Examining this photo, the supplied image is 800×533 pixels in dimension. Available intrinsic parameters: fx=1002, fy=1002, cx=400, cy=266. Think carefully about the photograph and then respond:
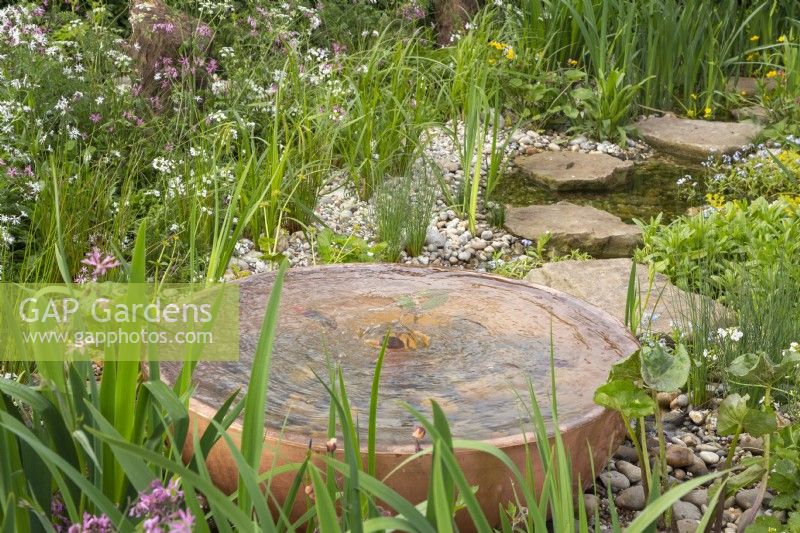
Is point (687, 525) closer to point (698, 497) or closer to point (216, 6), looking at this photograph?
point (698, 497)

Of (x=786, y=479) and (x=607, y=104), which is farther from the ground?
(x=607, y=104)

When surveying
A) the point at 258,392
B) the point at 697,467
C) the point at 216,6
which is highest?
the point at 216,6

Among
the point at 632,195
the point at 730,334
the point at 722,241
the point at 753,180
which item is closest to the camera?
the point at 730,334

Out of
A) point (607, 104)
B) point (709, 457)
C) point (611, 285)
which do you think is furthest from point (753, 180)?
point (709, 457)

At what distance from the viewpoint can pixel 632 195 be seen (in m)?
5.05

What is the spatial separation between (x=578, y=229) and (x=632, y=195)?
31.9 inches

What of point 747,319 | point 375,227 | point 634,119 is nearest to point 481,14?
point 634,119

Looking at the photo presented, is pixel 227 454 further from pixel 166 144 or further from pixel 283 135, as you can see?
pixel 283 135

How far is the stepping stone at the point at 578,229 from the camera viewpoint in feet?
14.3

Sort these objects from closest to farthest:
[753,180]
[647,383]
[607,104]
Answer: [647,383]
[753,180]
[607,104]

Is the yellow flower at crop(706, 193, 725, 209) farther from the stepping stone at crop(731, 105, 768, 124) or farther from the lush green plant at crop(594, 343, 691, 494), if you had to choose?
the lush green plant at crop(594, 343, 691, 494)

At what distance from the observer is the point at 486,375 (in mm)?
2408

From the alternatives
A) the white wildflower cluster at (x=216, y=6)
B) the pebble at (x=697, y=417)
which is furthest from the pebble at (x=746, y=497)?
the white wildflower cluster at (x=216, y=6)

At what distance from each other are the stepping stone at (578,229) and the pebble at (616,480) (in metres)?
1.73
